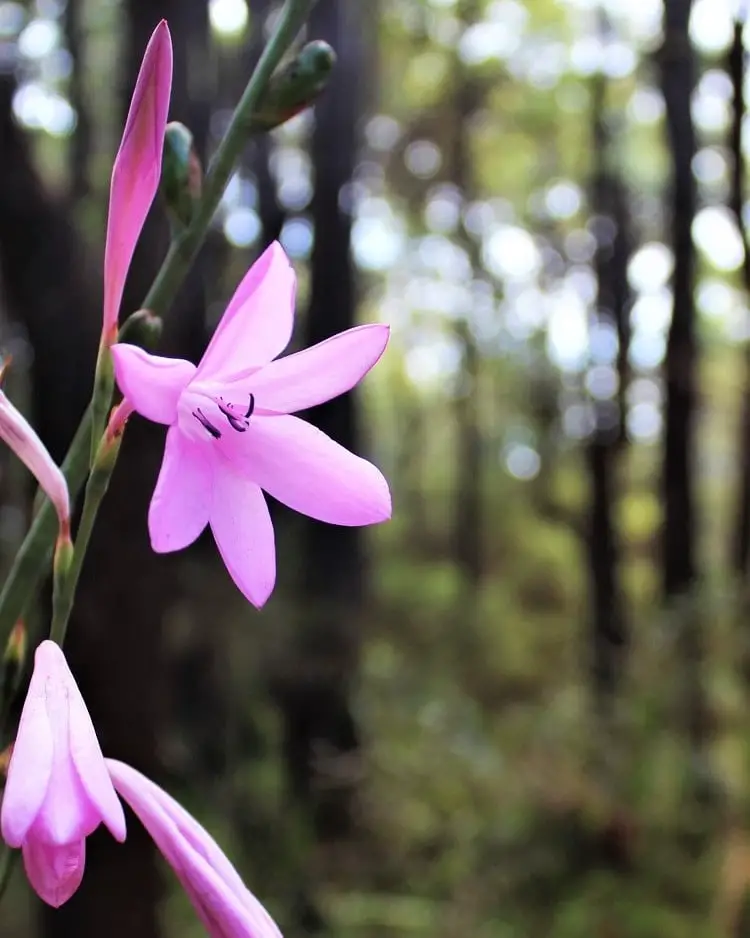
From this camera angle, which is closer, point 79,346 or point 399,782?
point 79,346

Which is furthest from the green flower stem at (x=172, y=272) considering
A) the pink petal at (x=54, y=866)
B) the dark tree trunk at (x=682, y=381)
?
the dark tree trunk at (x=682, y=381)

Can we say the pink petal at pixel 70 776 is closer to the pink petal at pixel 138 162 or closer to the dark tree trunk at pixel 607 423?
the pink petal at pixel 138 162

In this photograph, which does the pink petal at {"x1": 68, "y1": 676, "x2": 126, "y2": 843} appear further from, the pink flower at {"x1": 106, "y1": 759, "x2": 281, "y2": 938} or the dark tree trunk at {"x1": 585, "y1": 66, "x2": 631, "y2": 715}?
the dark tree trunk at {"x1": 585, "y1": 66, "x2": 631, "y2": 715}

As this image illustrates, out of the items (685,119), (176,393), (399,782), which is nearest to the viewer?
(176,393)

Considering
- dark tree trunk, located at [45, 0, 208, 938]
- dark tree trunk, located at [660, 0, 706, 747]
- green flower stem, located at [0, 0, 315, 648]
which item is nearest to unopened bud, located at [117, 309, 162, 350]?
green flower stem, located at [0, 0, 315, 648]

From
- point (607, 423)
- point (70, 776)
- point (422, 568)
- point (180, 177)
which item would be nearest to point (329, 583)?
point (607, 423)

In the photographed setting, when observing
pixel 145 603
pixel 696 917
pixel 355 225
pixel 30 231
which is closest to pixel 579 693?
pixel 696 917

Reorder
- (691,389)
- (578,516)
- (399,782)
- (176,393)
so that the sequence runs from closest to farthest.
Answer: (176,393) < (399,782) < (691,389) < (578,516)

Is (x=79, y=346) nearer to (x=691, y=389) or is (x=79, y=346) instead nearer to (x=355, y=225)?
(x=355, y=225)
